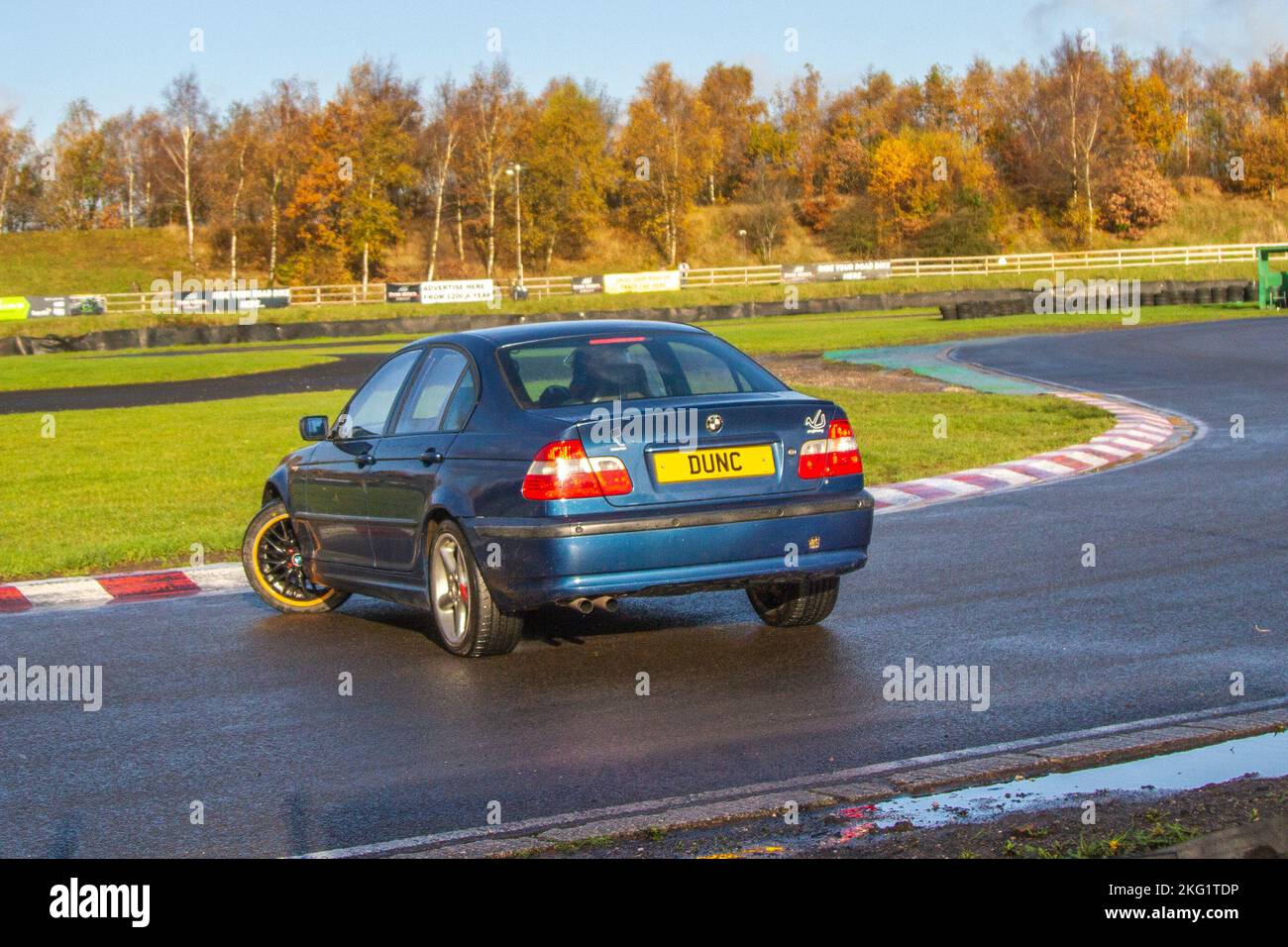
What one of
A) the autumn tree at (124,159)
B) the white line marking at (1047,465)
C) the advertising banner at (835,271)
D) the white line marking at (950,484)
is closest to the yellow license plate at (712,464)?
the white line marking at (950,484)

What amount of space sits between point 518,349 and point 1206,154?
110 meters

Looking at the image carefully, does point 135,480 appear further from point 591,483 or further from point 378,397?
point 591,483

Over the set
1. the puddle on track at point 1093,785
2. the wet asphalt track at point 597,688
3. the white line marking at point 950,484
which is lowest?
the wet asphalt track at point 597,688

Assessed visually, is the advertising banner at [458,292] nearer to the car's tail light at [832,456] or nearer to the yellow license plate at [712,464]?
the car's tail light at [832,456]

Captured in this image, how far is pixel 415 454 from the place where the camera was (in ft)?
25.7

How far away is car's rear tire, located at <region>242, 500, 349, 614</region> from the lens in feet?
30.1

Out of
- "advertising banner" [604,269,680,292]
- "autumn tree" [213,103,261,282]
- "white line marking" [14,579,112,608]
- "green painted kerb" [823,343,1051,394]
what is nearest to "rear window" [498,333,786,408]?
"white line marking" [14,579,112,608]

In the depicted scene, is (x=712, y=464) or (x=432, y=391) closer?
(x=712, y=464)

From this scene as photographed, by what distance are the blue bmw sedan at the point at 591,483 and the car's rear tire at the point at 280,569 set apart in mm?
871

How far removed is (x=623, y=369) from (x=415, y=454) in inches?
43.9

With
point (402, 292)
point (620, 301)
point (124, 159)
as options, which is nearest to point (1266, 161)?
point (620, 301)

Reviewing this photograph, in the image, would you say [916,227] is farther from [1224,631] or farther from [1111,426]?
[1224,631]

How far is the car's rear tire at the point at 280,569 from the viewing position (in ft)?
30.1
